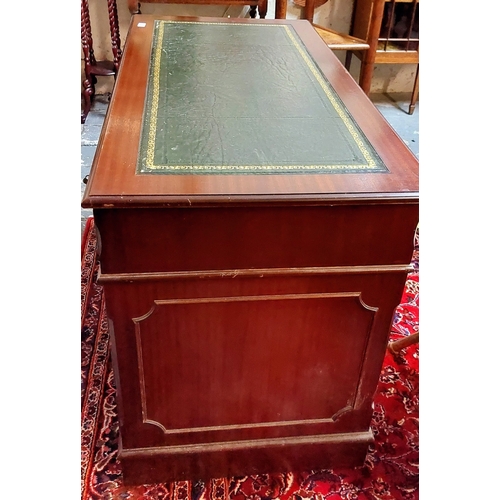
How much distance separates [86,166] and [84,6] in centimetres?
88

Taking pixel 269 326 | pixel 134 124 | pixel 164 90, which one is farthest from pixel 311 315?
pixel 164 90

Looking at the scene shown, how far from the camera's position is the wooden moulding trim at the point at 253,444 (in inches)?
48.0

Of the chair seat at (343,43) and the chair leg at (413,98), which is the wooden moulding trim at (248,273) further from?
the chair leg at (413,98)

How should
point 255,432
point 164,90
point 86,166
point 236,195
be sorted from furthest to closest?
point 86,166 < point 164,90 < point 255,432 < point 236,195

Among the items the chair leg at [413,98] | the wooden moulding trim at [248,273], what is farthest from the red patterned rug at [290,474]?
the chair leg at [413,98]

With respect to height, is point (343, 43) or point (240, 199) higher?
point (343, 43)

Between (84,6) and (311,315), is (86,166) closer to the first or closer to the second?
(84,6)

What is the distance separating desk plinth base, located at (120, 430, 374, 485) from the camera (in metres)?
1.23

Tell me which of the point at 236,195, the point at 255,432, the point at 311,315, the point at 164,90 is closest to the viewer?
the point at 236,195

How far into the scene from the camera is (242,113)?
126cm

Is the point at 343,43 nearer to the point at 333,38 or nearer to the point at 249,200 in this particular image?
the point at 333,38

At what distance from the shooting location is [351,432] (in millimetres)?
1276

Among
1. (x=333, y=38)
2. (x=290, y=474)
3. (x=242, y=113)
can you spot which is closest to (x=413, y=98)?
(x=333, y=38)

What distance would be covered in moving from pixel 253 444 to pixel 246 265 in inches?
20.2
